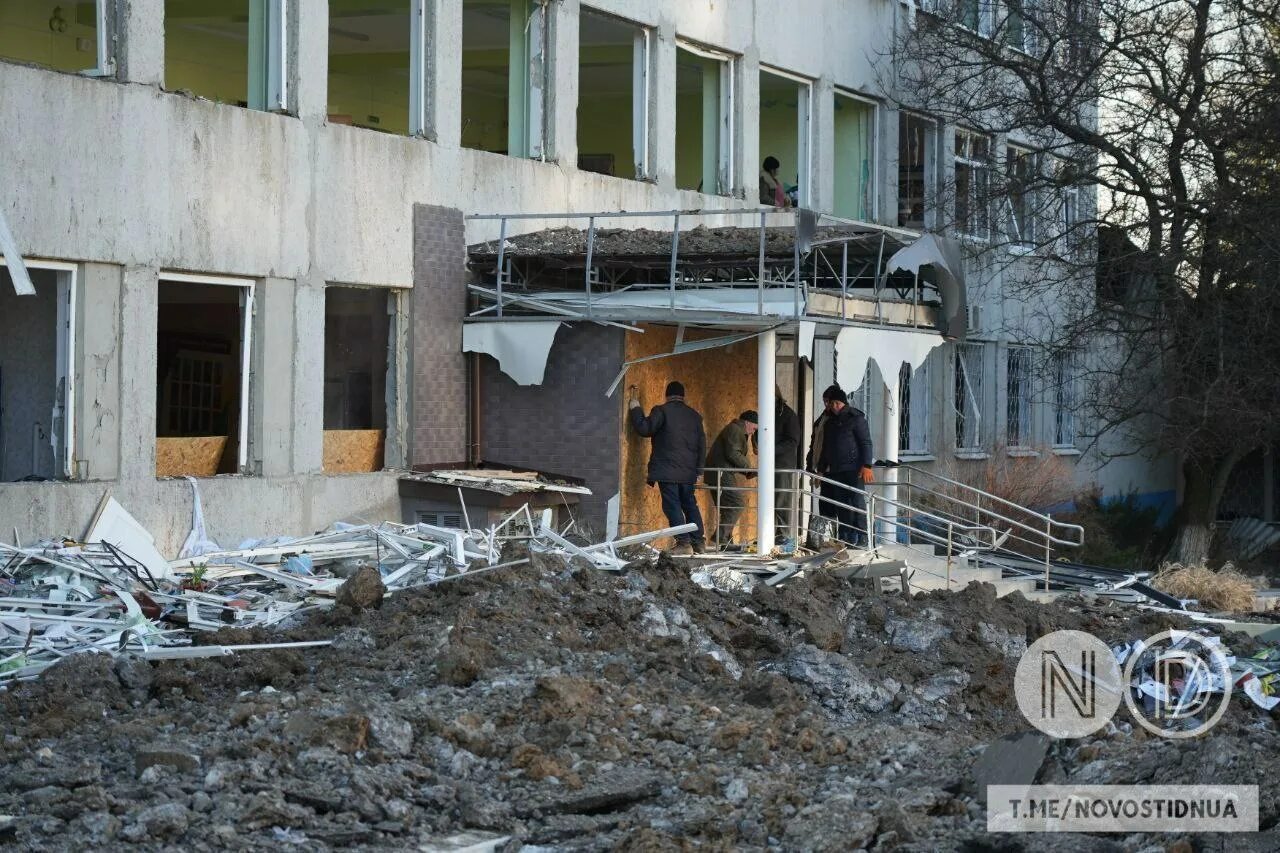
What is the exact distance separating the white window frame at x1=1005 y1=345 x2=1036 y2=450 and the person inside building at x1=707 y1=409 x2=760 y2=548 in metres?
11.0

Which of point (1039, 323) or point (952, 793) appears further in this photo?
point (1039, 323)

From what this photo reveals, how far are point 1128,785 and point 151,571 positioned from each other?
7694 millimetres

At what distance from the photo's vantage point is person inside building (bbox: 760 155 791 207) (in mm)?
24344

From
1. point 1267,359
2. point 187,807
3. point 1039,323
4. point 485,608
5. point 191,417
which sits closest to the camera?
point 187,807

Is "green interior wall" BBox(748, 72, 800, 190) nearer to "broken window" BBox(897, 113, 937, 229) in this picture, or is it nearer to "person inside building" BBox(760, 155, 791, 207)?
"person inside building" BBox(760, 155, 791, 207)

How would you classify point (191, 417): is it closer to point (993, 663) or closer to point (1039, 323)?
point (993, 663)

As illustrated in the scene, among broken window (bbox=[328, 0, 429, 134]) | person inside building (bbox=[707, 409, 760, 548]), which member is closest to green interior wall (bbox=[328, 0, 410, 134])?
broken window (bbox=[328, 0, 429, 134])

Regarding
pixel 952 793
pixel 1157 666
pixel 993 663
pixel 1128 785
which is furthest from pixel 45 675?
pixel 1157 666

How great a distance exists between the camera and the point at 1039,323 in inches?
1202

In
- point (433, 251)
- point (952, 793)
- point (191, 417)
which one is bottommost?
point (952, 793)

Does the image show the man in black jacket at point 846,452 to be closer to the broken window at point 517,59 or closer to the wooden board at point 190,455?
the broken window at point 517,59

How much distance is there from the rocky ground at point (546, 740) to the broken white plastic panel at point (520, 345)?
484 centimetres

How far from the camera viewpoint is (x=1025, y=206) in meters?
27.8

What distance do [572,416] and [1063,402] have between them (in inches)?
586
